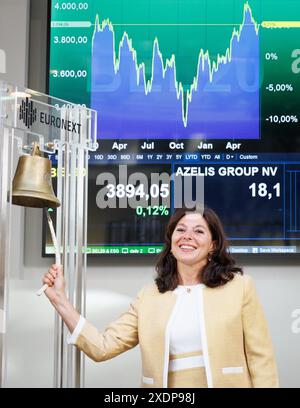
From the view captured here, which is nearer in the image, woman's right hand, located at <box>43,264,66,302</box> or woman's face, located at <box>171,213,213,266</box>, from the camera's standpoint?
woman's right hand, located at <box>43,264,66,302</box>

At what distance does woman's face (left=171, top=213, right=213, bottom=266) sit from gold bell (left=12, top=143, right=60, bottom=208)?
15.8 inches

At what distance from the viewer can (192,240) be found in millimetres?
2252

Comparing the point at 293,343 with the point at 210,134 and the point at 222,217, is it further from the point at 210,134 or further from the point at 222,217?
the point at 210,134

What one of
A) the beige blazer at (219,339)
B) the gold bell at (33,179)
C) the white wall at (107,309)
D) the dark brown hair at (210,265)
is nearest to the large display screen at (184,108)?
the white wall at (107,309)

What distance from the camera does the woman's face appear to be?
2.24 meters

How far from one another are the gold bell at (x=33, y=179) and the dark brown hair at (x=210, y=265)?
409 mm

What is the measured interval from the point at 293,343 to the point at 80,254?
1198 mm

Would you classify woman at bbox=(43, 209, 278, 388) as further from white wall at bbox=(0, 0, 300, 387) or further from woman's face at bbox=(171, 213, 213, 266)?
white wall at bbox=(0, 0, 300, 387)

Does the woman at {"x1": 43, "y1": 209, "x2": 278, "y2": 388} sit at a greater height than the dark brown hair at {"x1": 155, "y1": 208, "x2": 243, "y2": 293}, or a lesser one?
lesser

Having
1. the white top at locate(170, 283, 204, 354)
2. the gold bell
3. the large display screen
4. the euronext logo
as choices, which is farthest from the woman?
the large display screen

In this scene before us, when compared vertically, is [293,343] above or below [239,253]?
below

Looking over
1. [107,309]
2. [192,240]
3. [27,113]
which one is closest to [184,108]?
[107,309]

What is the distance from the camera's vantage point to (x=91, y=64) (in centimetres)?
314
